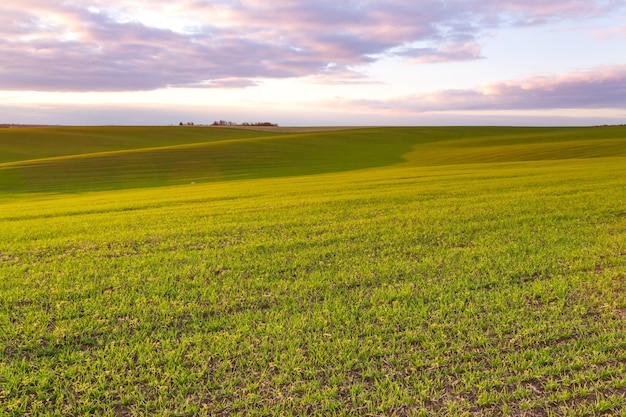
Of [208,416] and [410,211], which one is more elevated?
[410,211]

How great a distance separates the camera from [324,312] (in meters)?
6.00

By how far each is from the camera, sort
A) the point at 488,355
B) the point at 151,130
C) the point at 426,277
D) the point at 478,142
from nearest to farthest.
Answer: the point at 488,355 → the point at 426,277 → the point at 478,142 → the point at 151,130

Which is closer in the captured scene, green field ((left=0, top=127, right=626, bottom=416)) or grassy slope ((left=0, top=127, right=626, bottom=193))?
green field ((left=0, top=127, right=626, bottom=416))

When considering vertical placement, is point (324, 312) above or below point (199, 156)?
below

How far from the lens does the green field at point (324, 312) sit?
14.0 feet

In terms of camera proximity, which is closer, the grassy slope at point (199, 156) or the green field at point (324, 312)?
the green field at point (324, 312)

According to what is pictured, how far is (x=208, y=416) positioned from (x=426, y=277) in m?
4.43

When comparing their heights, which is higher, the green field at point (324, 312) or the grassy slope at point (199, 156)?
the grassy slope at point (199, 156)

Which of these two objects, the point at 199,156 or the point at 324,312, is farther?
the point at 199,156

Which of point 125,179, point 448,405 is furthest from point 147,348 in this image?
point 125,179

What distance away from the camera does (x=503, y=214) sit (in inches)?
485

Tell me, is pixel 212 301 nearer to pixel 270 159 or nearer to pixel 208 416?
pixel 208 416

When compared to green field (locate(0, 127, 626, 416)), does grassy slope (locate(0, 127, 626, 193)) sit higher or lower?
higher

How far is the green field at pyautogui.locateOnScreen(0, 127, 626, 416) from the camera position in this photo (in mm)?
4262
